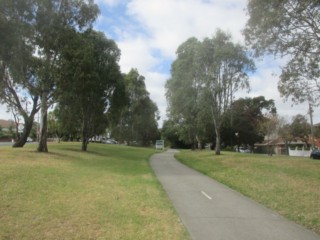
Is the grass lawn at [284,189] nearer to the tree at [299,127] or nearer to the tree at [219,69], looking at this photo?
the tree at [219,69]

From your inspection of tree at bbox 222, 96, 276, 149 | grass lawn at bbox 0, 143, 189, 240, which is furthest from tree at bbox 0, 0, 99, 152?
tree at bbox 222, 96, 276, 149

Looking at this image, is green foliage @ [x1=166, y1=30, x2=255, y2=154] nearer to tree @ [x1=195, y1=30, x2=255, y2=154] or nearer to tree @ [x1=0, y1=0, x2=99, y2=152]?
tree @ [x1=195, y1=30, x2=255, y2=154]

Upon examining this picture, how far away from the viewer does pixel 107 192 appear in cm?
1305

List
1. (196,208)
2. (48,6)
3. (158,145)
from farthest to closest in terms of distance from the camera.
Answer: (158,145) → (48,6) → (196,208)

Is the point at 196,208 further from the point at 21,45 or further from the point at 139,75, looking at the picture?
the point at 139,75

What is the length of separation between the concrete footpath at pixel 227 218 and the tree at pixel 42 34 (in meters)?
15.7

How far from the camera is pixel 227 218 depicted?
9.95 m

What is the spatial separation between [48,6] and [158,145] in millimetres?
47866

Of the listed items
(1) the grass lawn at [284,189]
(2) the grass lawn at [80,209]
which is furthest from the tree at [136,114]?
(2) the grass lawn at [80,209]

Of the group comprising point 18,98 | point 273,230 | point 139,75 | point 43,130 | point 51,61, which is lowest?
point 273,230

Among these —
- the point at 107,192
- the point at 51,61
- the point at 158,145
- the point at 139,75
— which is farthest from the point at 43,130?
the point at 139,75

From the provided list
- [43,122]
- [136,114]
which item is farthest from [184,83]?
[136,114]

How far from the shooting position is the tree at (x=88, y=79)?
1080 inches

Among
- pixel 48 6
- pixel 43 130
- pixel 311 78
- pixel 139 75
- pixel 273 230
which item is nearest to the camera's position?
pixel 273 230
